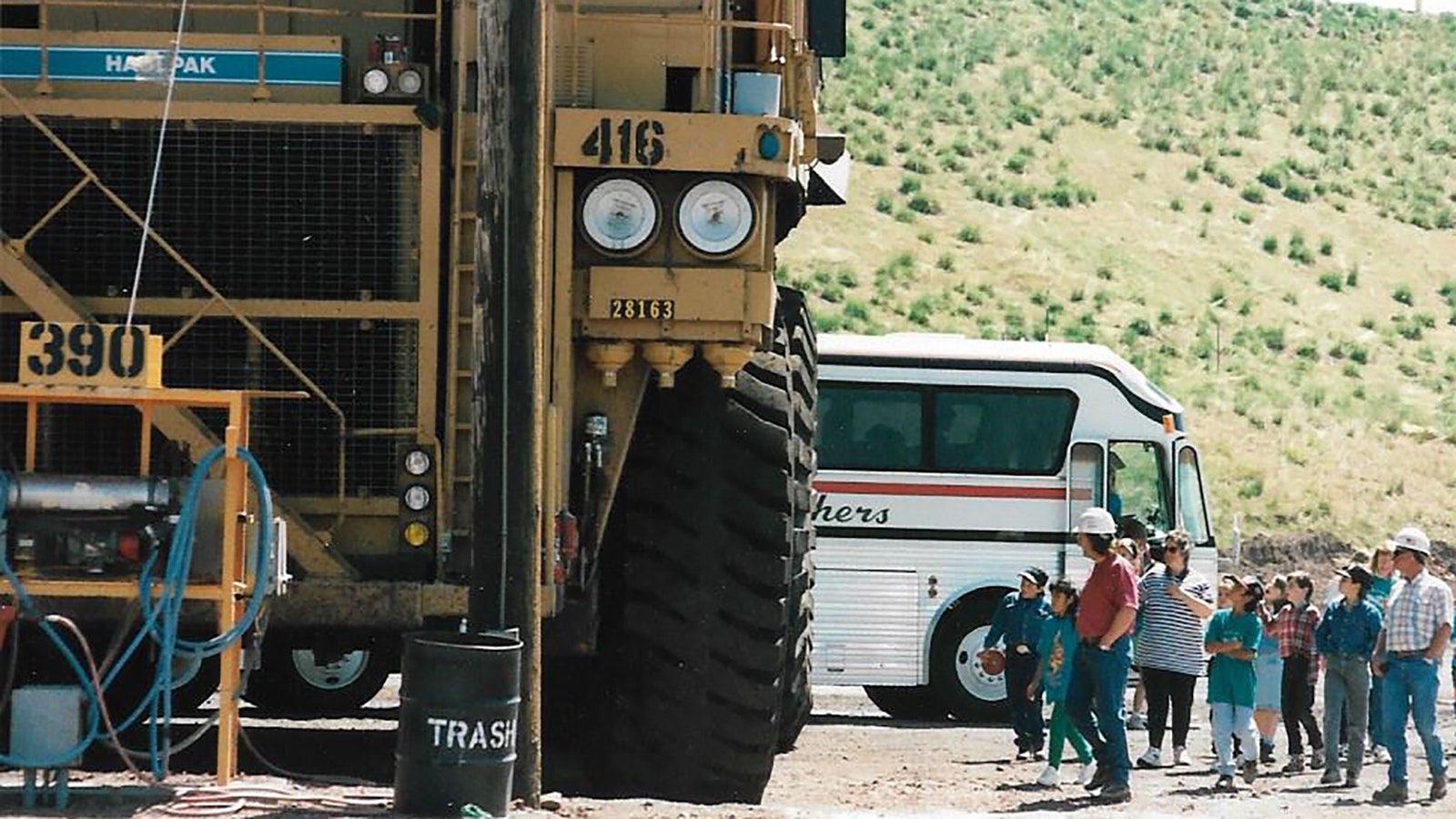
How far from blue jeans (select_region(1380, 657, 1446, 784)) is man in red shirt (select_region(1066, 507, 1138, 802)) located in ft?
5.53

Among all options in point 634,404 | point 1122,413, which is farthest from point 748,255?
point 1122,413

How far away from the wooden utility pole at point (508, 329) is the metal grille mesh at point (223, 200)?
768 mm

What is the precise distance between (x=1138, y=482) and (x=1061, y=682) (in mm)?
8237

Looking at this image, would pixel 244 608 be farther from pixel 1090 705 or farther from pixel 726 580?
pixel 1090 705

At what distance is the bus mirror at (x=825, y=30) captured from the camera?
1447cm

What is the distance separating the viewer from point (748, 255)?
11.8 m

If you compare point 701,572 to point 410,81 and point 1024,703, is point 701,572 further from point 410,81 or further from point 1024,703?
point 1024,703

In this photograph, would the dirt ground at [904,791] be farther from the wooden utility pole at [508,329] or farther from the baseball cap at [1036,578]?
Answer: the baseball cap at [1036,578]

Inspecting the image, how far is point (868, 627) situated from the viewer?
24.2 m

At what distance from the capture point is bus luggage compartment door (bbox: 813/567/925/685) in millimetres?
24172

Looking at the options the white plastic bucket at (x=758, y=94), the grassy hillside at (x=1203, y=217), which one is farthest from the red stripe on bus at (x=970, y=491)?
the grassy hillside at (x=1203, y=217)

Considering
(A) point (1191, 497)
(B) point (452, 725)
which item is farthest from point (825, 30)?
(A) point (1191, 497)

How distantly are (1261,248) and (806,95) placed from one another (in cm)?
4739

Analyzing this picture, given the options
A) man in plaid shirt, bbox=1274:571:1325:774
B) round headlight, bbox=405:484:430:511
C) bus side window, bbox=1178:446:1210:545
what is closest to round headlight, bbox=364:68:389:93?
round headlight, bbox=405:484:430:511
